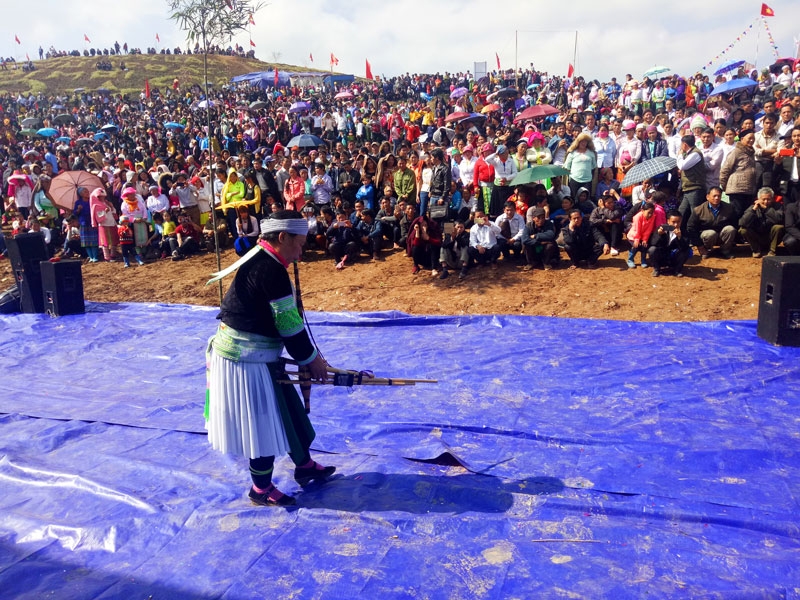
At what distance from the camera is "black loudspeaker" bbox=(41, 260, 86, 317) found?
7.86m

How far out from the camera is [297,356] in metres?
3.27

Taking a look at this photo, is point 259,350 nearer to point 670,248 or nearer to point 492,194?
point 670,248

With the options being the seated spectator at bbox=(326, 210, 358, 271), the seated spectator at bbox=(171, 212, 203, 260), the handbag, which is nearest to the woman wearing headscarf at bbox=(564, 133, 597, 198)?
the handbag

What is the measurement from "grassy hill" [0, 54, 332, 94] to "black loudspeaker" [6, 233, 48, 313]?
3901cm

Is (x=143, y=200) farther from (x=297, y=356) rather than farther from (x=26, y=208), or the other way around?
(x=297, y=356)

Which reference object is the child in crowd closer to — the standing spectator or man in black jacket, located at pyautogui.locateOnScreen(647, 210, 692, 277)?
man in black jacket, located at pyautogui.locateOnScreen(647, 210, 692, 277)

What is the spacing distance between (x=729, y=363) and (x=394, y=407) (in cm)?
277

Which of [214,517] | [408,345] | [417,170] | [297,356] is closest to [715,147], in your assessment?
[417,170]

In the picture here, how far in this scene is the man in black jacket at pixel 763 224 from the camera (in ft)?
26.1

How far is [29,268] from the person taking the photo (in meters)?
8.23

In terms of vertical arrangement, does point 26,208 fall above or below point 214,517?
above

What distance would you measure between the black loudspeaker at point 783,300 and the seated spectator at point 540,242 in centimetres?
339

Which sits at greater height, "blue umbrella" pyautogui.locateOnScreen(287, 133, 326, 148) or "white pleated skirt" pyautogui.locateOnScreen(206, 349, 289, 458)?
"blue umbrella" pyautogui.locateOnScreen(287, 133, 326, 148)

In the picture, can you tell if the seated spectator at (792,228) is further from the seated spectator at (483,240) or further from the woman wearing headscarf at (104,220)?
the woman wearing headscarf at (104,220)
